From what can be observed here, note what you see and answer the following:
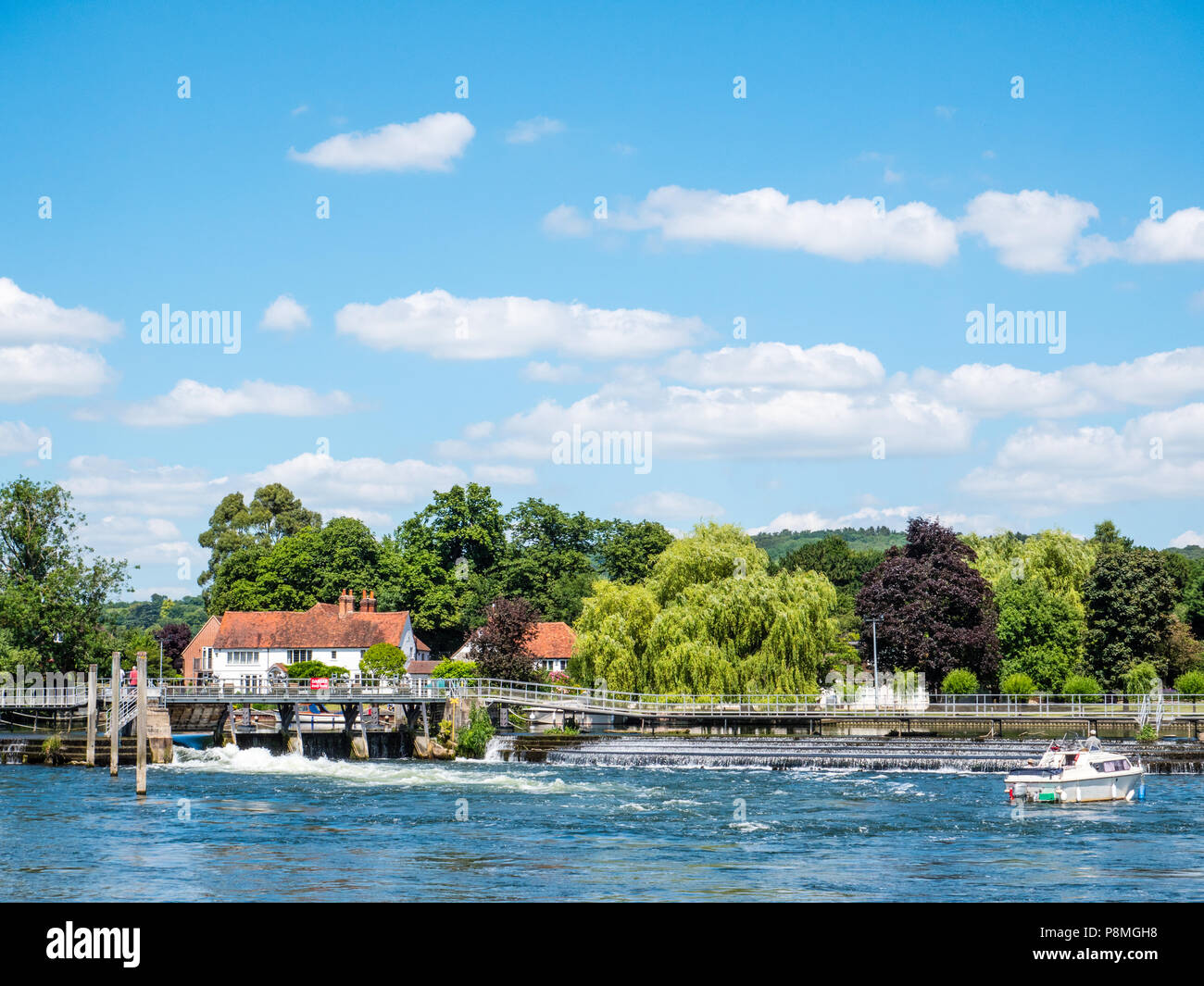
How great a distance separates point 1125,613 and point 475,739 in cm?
4050

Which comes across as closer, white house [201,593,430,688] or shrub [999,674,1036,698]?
shrub [999,674,1036,698]

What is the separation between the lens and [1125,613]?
248 feet

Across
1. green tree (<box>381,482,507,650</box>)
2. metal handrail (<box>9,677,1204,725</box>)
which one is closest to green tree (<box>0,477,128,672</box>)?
metal handrail (<box>9,677,1204,725</box>)

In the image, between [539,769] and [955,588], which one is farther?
[955,588]

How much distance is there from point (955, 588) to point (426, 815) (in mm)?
46891

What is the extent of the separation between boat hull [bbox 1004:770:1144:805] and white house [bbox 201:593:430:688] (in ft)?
227

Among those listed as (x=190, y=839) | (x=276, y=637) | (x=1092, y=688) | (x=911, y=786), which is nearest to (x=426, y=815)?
(x=190, y=839)

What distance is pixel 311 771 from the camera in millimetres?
52469

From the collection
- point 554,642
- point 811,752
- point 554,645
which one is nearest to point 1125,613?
point 811,752

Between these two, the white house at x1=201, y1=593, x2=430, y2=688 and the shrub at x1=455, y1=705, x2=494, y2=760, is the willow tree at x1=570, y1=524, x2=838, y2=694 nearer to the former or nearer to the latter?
the shrub at x1=455, y1=705, x2=494, y2=760

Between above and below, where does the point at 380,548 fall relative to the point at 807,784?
above

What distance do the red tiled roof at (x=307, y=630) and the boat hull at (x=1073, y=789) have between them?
2731 inches

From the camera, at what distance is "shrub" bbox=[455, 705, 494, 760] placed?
5862 cm
